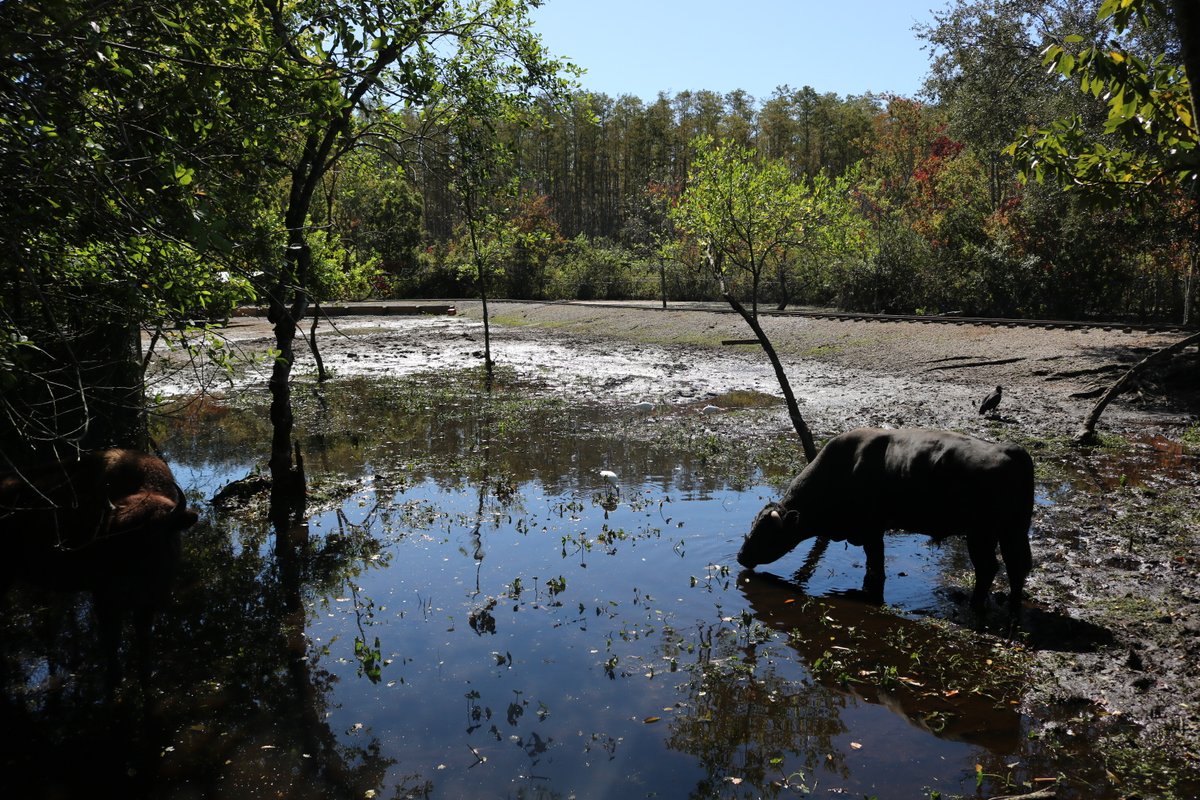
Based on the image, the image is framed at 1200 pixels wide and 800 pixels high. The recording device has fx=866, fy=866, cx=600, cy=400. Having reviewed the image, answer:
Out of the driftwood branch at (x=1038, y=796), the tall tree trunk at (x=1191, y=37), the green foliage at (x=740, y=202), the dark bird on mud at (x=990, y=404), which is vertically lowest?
the driftwood branch at (x=1038, y=796)

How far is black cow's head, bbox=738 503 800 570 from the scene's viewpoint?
29.3 feet

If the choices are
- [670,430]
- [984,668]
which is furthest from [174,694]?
[670,430]

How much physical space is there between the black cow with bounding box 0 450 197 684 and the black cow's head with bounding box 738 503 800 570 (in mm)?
5301

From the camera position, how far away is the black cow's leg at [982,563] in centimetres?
769

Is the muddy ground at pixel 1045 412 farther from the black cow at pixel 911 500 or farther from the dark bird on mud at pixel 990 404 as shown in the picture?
the black cow at pixel 911 500

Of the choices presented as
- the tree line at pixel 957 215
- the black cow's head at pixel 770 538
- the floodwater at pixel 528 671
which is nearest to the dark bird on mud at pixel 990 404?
the tree line at pixel 957 215

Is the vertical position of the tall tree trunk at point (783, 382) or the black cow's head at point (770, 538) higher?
the tall tree trunk at point (783, 382)

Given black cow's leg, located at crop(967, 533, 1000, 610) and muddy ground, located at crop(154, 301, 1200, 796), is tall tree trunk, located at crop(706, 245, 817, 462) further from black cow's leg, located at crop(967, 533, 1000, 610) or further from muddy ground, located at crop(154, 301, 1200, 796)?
black cow's leg, located at crop(967, 533, 1000, 610)

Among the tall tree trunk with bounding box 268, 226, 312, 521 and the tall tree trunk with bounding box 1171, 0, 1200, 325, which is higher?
the tall tree trunk with bounding box 1171, 0, 1200, 325

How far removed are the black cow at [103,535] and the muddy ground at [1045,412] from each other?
294cm

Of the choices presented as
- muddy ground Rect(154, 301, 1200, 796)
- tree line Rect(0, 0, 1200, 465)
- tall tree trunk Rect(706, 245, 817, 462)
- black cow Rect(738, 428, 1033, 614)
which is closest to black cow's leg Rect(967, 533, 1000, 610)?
black cow Rect(738, 428, 1033, 614)

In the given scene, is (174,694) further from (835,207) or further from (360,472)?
(835,207)

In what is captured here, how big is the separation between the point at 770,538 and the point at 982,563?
2065 mm

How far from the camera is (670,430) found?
16266mm
